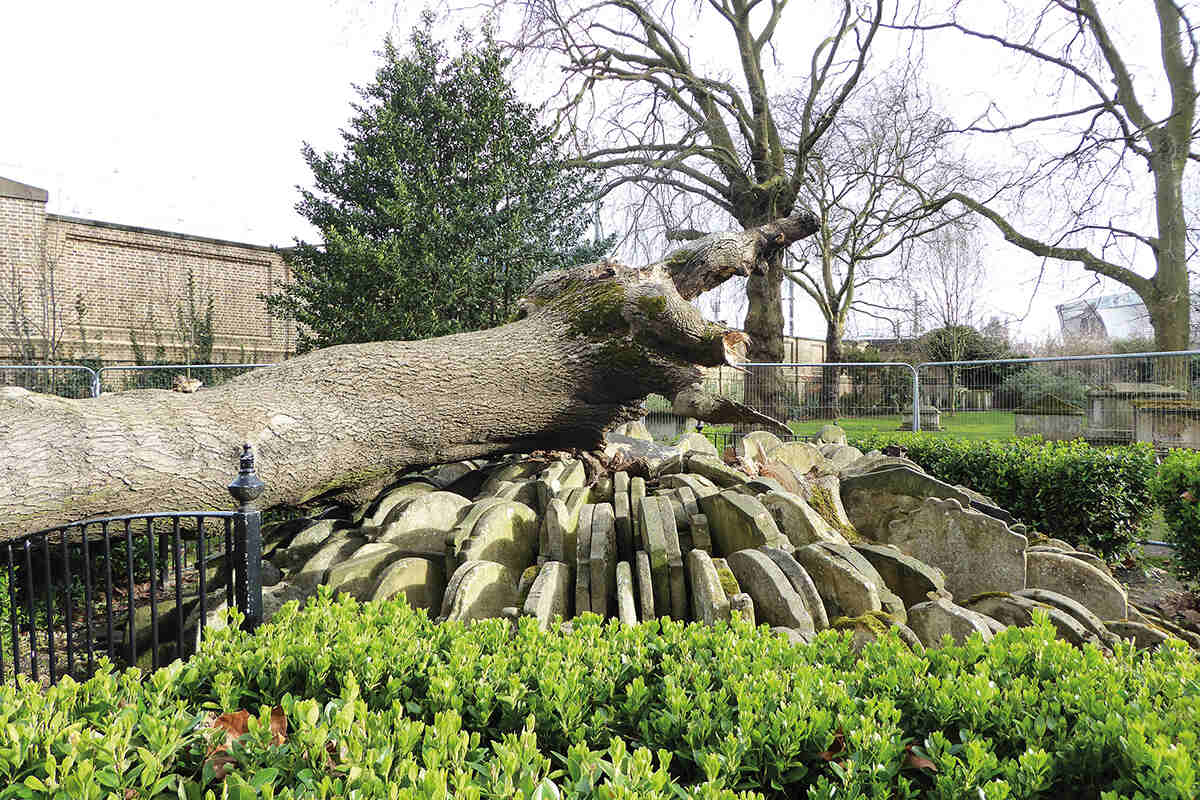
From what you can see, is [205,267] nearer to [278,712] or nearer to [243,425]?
[243,425]

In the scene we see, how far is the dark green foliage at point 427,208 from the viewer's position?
32.8ft

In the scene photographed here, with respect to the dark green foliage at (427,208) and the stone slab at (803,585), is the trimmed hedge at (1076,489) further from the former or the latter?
the dark green foliage at (427,208)

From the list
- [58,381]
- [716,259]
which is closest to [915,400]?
[716,259]

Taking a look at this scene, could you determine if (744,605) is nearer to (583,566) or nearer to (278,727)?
(583,566)

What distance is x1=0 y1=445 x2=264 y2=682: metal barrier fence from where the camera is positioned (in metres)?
2.52

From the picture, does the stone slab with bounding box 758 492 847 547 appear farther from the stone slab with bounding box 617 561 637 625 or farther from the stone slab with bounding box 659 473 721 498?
the stone slab with bounding box 617 561 637 625

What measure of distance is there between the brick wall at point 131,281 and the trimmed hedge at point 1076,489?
1644 centimetres

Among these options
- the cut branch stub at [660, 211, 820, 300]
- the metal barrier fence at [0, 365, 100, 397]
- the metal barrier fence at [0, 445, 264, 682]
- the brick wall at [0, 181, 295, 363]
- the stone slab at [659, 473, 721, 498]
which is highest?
the brick wall at [0, 181, 295, 363]

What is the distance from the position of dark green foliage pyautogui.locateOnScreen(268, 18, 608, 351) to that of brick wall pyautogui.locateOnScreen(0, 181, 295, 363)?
6.48 meters

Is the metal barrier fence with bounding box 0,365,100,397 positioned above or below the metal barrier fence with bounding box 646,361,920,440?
above

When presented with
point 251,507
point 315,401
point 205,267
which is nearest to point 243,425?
point 315,401

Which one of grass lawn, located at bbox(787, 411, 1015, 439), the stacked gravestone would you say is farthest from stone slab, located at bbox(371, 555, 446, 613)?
grass lawn, located at bbox(787, 411, 1015, 439)

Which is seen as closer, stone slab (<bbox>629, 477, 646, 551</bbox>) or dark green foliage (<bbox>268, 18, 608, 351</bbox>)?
stone slab (<bbox>629, 477, 646, 551</bbox>)

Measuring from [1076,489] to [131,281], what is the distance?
18.3m
